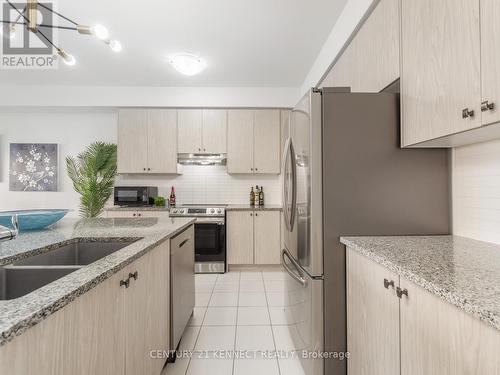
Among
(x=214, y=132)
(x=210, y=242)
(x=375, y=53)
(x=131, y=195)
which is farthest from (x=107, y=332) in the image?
(x=214, y=132)

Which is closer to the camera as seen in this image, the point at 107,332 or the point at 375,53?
the point at 107,332

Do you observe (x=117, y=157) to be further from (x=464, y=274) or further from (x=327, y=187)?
(x=464, y=274)

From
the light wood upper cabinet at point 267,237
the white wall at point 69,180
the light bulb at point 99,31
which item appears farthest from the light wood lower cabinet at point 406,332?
the white wall at point 69,180

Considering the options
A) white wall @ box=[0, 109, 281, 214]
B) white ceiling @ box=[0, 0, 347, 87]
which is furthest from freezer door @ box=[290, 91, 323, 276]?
white wall @ box=[0, 109, 281, 214]

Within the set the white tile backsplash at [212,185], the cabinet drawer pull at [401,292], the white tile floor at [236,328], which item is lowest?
the white tile floor at [236,328]

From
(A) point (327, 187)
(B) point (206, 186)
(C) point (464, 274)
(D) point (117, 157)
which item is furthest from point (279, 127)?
(C) point (464, 274)

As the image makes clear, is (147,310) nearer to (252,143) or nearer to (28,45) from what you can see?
(252,143)

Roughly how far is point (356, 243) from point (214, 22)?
231cm

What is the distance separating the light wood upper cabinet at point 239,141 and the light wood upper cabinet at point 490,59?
329 cm

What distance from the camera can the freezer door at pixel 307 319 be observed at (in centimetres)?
154

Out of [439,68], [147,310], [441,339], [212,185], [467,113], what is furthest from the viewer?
[212,185]

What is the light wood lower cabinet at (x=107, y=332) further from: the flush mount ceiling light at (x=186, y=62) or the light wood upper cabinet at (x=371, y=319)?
the flush mount ceiling light at (x=186, y=62)

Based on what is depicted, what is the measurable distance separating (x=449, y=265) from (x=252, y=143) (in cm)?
337

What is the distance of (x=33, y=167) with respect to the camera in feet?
14.3
